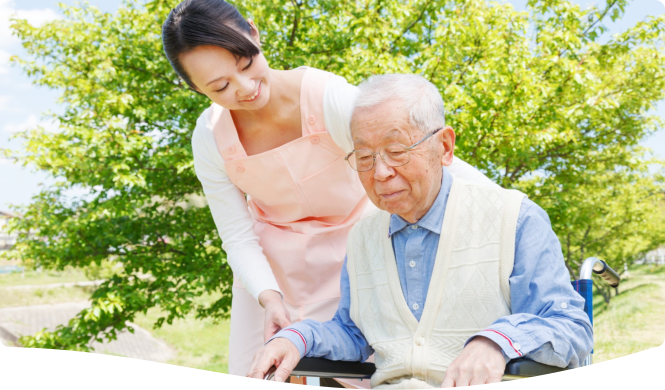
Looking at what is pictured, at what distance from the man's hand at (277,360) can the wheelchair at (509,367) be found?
0.03 m

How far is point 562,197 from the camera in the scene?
17.0ft

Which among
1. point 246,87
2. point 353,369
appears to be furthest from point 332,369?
point 246,87

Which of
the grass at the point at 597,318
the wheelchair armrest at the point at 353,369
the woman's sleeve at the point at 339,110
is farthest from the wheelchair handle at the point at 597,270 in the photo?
the grass at the point at 597,318

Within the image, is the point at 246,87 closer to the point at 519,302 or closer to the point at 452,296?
the point at 452,296

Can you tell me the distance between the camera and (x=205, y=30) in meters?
1.38

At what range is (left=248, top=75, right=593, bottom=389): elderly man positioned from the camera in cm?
116

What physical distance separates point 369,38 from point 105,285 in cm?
326

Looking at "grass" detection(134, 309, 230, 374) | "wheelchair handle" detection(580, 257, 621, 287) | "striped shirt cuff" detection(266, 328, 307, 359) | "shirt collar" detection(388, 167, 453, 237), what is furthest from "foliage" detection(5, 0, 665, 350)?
"grass" detection(134, 309, 230, 374)

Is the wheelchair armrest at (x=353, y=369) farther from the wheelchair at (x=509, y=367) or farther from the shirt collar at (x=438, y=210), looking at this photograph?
the shirt collar at (x=438, y=210)

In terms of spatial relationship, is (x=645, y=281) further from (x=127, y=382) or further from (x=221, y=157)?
(x=127, y=382)

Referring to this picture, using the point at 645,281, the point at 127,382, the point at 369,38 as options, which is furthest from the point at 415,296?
the point at 645,281

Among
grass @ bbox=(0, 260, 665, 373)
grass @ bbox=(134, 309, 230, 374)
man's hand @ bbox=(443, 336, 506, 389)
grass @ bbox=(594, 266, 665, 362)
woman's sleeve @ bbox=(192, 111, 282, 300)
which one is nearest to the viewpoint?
man's hand @ bbox=(443, 336, 506, 389)

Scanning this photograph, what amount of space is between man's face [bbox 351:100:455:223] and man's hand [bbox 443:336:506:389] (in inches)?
14.3

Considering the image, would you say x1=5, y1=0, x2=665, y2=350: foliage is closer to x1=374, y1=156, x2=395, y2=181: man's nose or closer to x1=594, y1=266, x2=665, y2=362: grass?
x1=594, y1=266, x2=665, y2=362: grass
